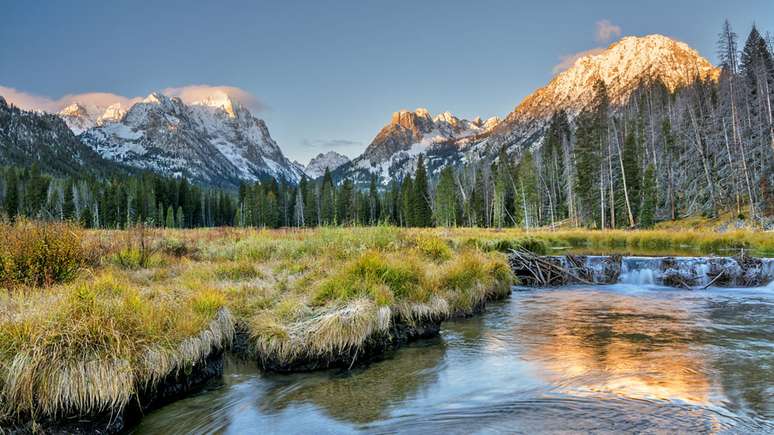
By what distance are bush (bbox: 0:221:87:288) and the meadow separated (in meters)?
0.03

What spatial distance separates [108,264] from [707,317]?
18.6 m

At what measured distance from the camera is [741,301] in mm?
16438

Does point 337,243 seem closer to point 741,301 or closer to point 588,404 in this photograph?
point 588,404

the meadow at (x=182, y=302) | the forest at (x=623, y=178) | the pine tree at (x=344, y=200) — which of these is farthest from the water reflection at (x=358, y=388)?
the pine tree at (x=344, y=200)

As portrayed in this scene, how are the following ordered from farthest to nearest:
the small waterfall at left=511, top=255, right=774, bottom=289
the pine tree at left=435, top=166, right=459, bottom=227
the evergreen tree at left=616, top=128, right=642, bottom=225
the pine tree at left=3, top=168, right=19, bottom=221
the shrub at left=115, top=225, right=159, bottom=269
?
the pine tree at left=3, top=168, right=19, bottom=221
the pine tree at left=435, top=166, right=459, bottom=227
the evergreen tree at left=616, top=128, right=642, bottom=225
the small waterfall at left=511, top=255, right=774, bottom=289
the shrub at left=115, top=225, right=159, bottom=269

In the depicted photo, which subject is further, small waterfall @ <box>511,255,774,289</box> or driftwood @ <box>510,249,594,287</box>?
driftwood @ <box>510,249,594,287</box>

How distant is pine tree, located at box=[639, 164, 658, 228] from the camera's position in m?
48.3

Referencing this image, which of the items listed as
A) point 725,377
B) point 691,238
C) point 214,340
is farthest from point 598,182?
point 214,340

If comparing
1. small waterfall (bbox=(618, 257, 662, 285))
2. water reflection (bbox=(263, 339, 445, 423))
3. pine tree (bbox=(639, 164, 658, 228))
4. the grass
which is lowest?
water reflection (bbox=(263, 339, 445, 423))

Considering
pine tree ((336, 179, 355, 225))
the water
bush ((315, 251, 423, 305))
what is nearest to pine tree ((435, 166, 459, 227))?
pine tree ((336, 179, 355, 225))

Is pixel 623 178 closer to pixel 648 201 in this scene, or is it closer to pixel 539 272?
pixel 648 201

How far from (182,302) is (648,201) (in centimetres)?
5206

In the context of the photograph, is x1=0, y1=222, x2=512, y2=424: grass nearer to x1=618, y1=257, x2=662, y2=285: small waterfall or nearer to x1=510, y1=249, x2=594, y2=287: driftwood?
x1=510, y1=249, x2=594, y2=287: driftwood

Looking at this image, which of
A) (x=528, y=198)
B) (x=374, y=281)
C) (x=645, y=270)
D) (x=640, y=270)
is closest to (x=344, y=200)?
(x=528, y=198)
